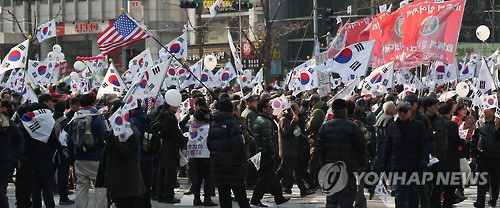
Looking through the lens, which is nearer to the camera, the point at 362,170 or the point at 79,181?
the point at 79,181

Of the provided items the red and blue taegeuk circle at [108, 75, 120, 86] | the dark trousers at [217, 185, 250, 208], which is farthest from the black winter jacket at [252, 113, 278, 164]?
the red and blue taegeuk circle at [108, 75, 120, 86]

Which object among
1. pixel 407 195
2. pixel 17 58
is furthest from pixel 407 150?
pixel 17 58

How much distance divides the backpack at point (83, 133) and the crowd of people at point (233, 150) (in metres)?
0.01

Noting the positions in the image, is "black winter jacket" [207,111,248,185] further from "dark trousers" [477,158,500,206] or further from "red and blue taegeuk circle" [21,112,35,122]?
"dark trousers" [477,158,500,206]

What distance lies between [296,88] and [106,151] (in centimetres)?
1184

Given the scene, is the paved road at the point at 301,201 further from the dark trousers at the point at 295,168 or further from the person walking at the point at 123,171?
the person walking at the point at 123,171

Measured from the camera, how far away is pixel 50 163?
12.9m

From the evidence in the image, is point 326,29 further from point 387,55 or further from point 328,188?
point 328,188

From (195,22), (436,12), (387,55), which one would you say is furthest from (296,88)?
(195,22)

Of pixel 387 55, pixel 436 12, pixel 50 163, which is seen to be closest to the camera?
pixel 50 163

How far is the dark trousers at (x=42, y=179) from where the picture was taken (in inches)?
505

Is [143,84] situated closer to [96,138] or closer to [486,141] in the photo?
[96,138]

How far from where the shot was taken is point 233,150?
12344mm

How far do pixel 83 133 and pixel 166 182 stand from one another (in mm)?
2833
